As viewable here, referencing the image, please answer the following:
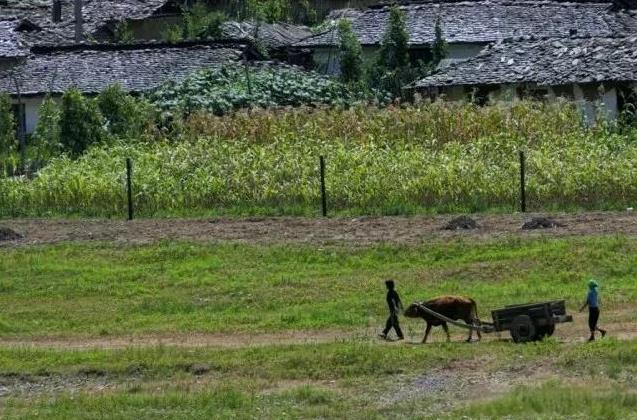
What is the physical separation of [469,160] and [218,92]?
65.4ft

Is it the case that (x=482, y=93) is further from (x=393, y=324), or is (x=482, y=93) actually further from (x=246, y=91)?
(x=393, y=324)

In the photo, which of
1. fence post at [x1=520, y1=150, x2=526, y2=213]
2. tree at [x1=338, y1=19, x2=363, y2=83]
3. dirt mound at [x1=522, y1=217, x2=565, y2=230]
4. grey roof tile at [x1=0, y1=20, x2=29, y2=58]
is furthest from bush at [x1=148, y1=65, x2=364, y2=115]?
dirt mound at [x1=522, y1=217, x2=565, y2=230]

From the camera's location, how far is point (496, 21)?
60812 mm

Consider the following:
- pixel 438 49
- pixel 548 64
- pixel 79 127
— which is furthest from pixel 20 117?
pixel 548 64

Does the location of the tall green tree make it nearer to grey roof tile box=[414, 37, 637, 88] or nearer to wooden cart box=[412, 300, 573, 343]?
grey roof tile box=[414, 37, 637, 88]

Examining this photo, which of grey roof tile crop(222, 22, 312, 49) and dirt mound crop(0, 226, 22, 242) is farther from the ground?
grey roof tile crop(222, 22, 312, 49)

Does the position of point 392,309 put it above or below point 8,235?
below

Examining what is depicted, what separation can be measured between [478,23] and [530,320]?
43248 millimetres

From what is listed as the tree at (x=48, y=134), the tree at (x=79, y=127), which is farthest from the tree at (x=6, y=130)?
the tree at (x=79, y=127)

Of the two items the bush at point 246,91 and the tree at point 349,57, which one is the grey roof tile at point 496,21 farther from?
the bush at point 246,91

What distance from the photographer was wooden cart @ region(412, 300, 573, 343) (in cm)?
1889

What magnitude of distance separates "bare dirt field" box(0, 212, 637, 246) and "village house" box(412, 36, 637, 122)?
1405cm

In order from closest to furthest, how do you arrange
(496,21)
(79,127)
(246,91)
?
(79,127) < (246,91) < (496,21)

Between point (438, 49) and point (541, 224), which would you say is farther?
point (438, 49)
